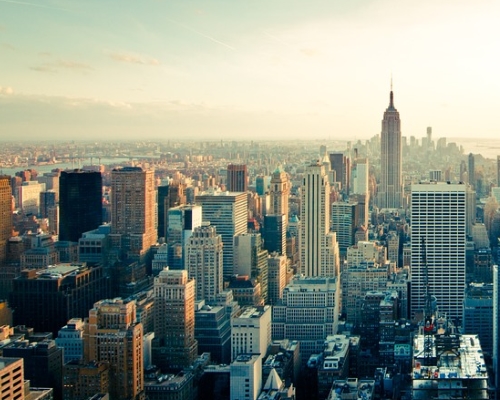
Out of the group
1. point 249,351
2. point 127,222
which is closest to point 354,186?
point 127,222

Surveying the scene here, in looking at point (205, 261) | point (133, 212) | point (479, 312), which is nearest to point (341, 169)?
point (205, 261)

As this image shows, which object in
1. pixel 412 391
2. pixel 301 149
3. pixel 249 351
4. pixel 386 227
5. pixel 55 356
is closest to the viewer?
pixel 412 391

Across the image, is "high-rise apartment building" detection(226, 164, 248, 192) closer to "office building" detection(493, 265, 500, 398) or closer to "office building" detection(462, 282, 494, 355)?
"office building" detection(462, 282, 494, 355)

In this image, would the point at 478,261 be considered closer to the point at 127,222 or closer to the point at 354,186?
the point at 354,186

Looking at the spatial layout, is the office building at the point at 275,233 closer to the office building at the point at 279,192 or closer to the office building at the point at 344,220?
the office building at the point at 279,192

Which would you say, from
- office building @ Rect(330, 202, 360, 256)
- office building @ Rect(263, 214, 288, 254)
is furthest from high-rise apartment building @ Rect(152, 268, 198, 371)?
office building @ Rect(330, 202, 360, 256)
